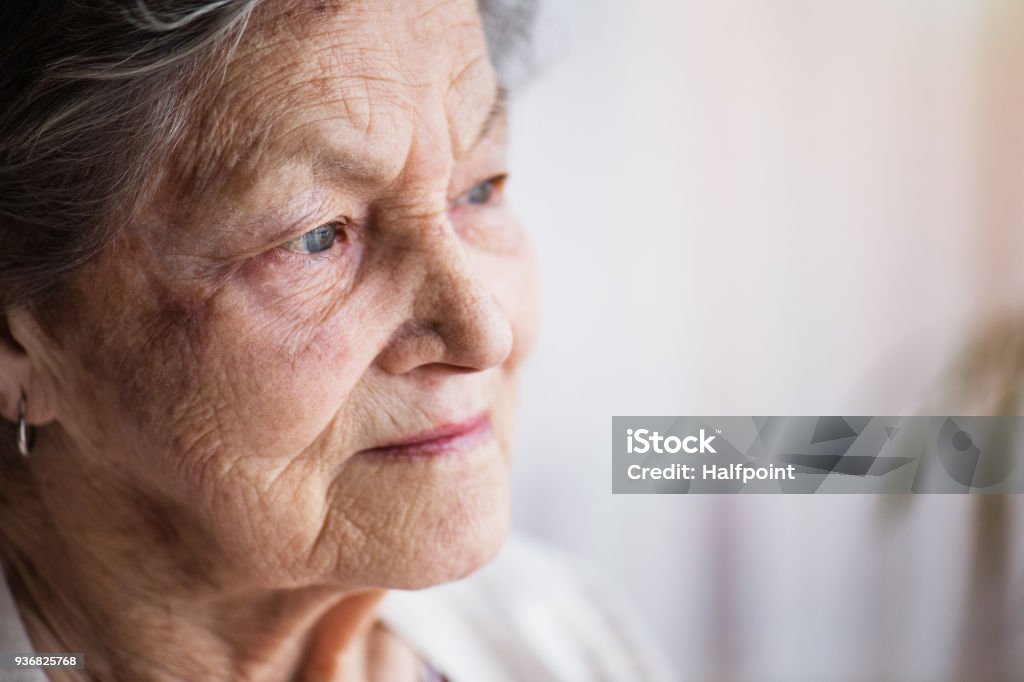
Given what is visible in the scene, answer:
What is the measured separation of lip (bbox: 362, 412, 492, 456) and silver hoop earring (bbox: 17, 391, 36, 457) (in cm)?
29

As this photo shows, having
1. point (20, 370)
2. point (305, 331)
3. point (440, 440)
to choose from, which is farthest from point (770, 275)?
point (20, 370)

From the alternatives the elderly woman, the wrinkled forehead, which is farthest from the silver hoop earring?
the wrinkled forehead

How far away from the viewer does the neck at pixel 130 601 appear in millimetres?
824

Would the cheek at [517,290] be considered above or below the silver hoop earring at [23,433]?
above

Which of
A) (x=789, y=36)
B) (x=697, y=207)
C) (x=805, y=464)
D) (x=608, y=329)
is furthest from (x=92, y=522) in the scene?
(x=789, y=36)

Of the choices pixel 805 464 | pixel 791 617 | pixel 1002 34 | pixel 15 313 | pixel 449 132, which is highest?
pixel 1002 34

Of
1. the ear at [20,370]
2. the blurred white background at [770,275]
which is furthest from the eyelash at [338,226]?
the blurred white background at [770,275]

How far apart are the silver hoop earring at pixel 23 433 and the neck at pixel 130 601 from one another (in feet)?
0.14

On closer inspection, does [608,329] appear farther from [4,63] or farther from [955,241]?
[4,63]

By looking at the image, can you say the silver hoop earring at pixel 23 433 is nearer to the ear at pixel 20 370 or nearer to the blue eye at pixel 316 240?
the ear at pixel 20 370

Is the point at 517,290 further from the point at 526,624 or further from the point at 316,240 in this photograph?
the point at 526,624

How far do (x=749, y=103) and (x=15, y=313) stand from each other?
1410 mm

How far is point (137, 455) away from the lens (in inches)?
30.5

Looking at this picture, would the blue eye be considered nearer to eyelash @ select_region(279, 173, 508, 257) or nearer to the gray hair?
eyelash @ select_region(279, 173, 508, 257)
